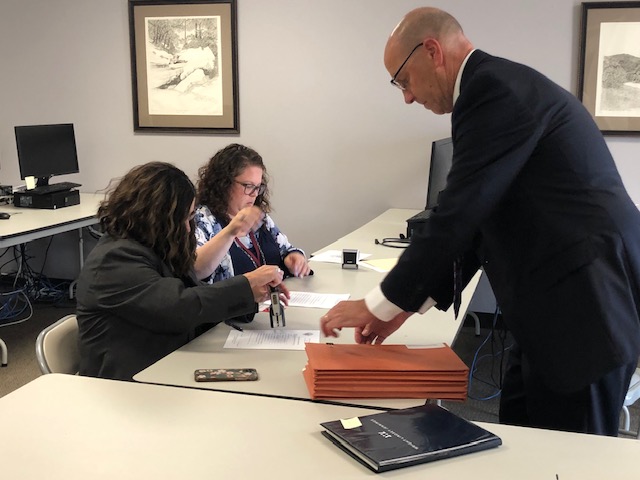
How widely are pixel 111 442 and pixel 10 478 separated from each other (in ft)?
0.62

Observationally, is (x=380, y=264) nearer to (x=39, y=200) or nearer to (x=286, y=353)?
→ (x=286, y=353)

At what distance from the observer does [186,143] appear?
16.1 feet

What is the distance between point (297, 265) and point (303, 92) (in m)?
2.03

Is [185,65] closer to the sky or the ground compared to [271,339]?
closer to the sky

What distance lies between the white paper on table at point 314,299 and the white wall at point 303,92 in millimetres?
2098

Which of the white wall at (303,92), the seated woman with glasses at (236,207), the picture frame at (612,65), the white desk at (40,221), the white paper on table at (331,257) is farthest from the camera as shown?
the white wall at (303,92)

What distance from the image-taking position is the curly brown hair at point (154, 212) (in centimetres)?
202

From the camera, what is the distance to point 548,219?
1459 millimetres

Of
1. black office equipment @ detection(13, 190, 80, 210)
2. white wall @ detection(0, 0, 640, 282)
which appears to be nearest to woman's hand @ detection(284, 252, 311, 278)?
white wall @ detection(0, 0, 640, 282)

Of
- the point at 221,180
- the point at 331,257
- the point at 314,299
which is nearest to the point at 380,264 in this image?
the point at 331,257

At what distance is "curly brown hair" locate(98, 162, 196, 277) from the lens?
2.02 meters

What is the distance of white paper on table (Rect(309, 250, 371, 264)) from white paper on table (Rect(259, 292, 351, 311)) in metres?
0.56

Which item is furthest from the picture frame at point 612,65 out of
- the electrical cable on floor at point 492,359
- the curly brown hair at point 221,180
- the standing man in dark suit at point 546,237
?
the standing man in dark suit at point 546,237

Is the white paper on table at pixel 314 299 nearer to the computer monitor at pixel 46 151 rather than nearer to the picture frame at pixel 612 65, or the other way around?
the picture frame at pixel 612 65
